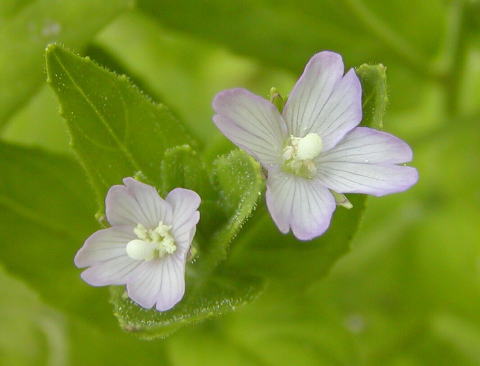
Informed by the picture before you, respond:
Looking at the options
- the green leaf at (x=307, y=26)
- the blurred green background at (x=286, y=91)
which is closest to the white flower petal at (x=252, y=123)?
the blurred green background at (x=286, y=91)

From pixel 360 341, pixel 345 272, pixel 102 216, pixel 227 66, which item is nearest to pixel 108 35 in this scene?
pixel 227 66

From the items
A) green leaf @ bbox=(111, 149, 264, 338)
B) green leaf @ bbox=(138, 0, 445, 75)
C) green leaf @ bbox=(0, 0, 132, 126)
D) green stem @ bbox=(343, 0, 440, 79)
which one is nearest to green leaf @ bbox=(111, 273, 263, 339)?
green leaf @ bbox=(111, 149, 264, 338)

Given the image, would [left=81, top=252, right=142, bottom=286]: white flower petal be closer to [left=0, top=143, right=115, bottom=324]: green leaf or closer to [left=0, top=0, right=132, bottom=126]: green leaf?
[left=0, top=143, right=115, bottom=324]: green leaf

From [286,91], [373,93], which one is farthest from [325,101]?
[286,91]

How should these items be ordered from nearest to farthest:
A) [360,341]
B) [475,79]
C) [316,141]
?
[316,141]
[360,341]
[475,79]

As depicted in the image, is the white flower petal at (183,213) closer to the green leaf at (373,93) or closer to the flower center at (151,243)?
the flower center at (151,243)

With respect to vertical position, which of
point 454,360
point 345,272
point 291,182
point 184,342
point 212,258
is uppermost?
point 291,182

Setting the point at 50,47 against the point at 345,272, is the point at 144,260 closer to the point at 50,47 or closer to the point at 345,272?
the point at 50,47
